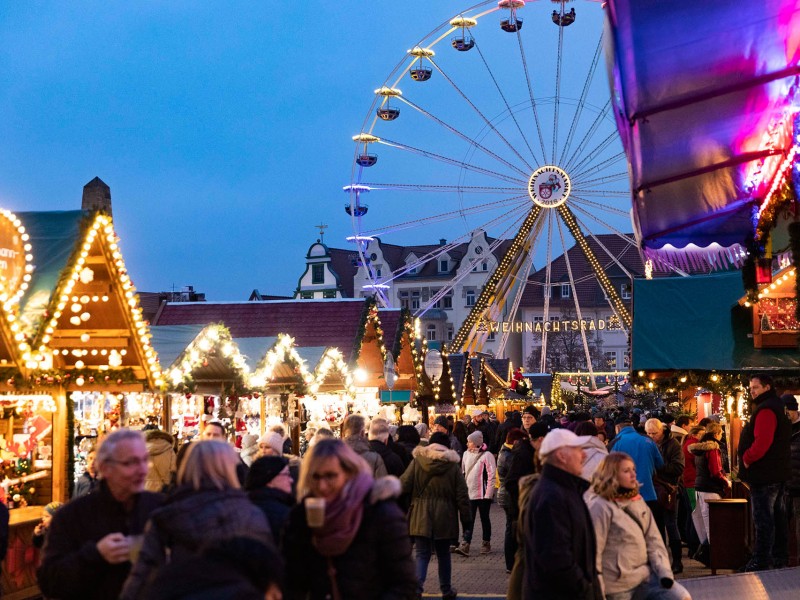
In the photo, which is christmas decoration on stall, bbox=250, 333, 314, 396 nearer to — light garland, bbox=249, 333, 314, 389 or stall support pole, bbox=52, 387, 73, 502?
light garland, bbox=249, 333, 314, 389

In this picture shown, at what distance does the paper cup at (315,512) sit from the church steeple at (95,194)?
300 inches

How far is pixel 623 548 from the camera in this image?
22.3ft

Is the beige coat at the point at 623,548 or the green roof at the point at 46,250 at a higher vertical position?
the green roof at the point at 46,250

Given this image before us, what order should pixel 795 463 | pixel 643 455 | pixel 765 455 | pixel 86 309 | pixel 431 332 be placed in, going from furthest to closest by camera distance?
pixel 431 332 < pixel 86 309 < pixel 643 455 < pixel 795 463 < pixel 765 455

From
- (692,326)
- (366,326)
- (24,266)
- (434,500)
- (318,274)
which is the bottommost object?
(434,500)

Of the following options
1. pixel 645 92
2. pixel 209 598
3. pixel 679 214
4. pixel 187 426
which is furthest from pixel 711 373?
pixel 209 598

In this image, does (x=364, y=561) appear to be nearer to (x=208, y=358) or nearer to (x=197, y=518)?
(x=197, y=518)

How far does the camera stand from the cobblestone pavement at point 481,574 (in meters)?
11.8

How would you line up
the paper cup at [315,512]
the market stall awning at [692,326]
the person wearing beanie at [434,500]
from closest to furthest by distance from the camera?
the paper cup at [315,512], the person wearing beanie at [434,500], the market stall awning at [692,326]

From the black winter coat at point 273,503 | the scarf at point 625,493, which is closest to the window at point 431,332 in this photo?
the scarf at point 625,493

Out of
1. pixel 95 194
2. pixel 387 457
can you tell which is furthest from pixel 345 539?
pixel 95 194

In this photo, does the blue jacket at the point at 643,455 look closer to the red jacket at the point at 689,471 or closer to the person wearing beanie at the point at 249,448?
the red jacket at the point at 689,471

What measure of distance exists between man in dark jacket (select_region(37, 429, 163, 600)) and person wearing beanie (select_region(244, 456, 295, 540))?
2.18ft

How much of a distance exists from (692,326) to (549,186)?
23698mm
